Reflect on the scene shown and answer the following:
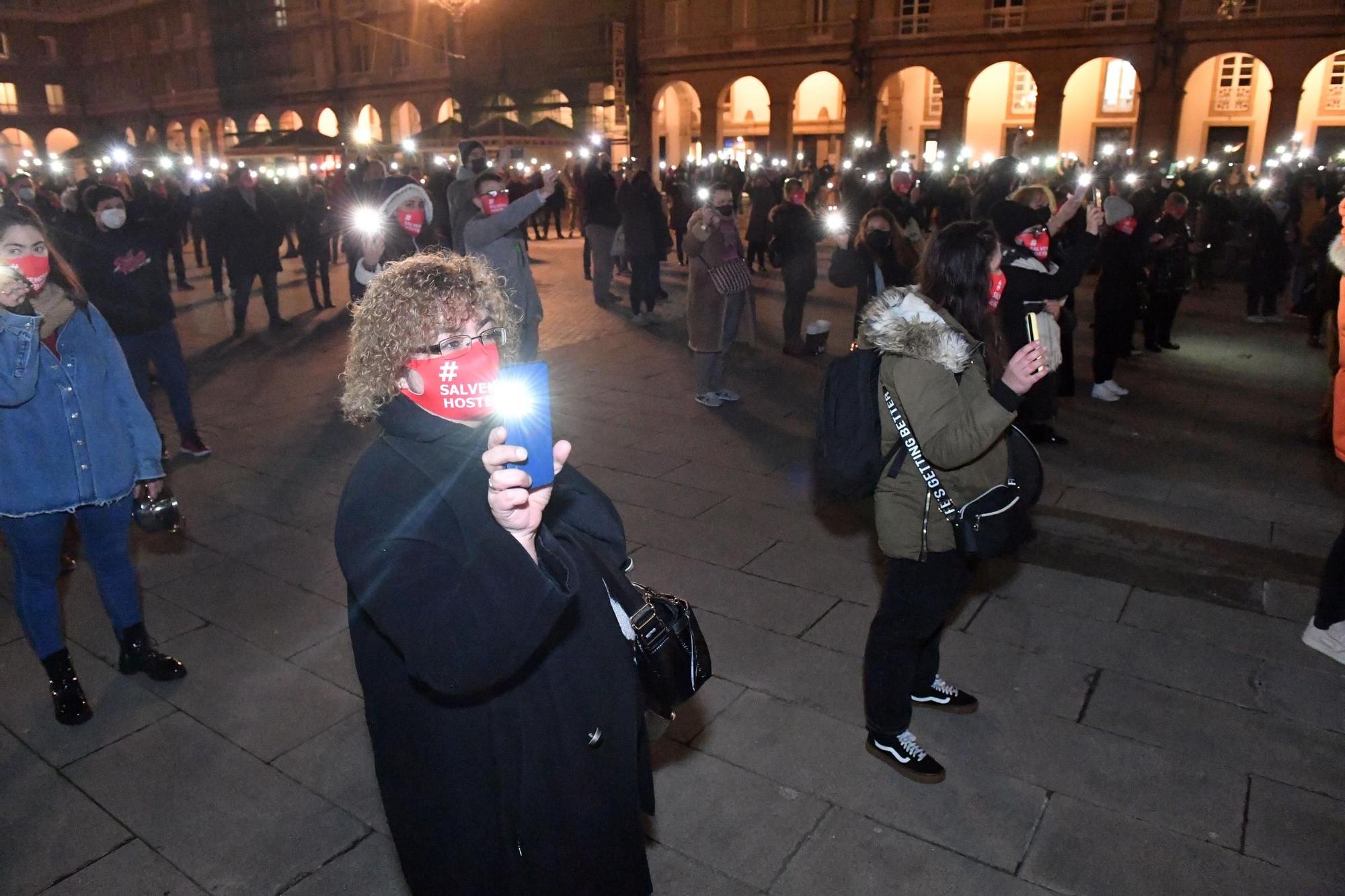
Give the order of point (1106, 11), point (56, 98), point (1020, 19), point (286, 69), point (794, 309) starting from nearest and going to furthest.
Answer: point (794, 309), point (1106, 11), point (1020, 19), point (286, 69), point (56, 98)

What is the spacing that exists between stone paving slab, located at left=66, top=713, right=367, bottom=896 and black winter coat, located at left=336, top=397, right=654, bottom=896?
127 cm

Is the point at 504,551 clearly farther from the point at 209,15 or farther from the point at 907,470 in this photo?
the point at 209,15

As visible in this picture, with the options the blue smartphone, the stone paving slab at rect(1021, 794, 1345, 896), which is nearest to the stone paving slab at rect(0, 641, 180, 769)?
the blue smartphone

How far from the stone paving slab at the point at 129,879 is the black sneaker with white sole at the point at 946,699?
2429 millimetres

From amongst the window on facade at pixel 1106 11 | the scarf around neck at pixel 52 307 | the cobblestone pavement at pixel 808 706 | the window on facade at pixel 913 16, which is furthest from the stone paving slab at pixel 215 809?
the window on facade at pixel 913 16

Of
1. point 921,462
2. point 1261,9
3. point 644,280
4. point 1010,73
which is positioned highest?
point 1261,9

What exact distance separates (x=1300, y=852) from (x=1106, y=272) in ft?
18.4

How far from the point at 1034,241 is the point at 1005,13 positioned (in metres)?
23.9

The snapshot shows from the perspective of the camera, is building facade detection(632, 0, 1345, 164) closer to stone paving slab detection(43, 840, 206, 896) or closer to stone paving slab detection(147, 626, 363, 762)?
stone paving slab detection(147, 626, 363, 762)

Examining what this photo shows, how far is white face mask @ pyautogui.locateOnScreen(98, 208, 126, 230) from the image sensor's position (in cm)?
570

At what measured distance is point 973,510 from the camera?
2.72 metres

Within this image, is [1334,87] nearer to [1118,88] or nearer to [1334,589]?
[1118,88]

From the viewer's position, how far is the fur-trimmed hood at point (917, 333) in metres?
2.59

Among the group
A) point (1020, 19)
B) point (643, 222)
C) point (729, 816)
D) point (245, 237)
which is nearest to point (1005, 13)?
point (1020, 19)
